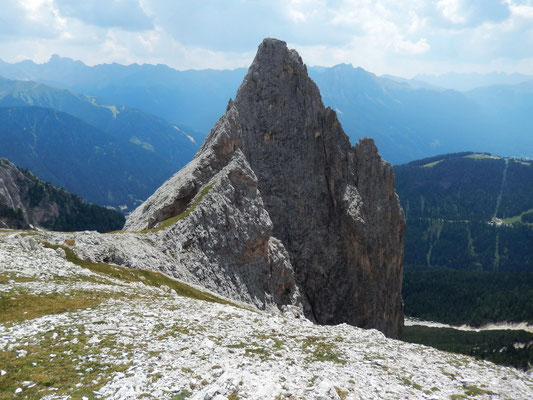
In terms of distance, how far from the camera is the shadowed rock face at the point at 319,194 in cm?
9362

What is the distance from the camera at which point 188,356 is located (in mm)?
20141

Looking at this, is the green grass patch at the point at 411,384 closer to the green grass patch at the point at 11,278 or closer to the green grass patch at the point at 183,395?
the green grass patch at the point at 183,395

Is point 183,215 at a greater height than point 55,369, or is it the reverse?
point 183,215

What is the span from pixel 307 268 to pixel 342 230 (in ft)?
45.3

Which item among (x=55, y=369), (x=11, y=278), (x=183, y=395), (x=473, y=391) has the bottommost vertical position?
(x=11, y=278)

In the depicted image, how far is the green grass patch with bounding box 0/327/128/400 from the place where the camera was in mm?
15859

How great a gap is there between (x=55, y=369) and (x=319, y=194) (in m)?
86.0

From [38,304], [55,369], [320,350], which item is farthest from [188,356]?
[38,304]

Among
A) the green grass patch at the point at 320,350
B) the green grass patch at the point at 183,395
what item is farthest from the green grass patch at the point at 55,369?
the green grass patch at the point at 320,350

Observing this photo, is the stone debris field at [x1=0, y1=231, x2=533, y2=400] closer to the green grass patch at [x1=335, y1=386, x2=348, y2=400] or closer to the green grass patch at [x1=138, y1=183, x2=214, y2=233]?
the green grass patch at [x1=335, y1=386, x2=348, y2=400]

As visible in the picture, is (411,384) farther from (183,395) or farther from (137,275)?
(137,275)

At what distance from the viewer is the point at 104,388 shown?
Answer: 16.0 meters

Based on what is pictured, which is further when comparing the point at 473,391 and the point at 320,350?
the point at 320,350

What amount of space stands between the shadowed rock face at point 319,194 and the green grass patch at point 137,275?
4523 cm
